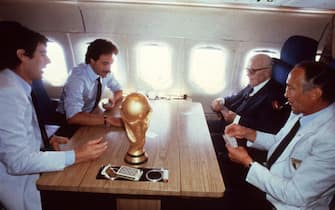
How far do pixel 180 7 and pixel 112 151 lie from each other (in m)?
2.24

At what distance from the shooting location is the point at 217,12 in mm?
3477

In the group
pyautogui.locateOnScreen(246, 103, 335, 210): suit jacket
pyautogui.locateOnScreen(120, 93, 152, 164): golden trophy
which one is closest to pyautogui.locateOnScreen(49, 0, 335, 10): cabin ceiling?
pyautogui.locateOnScreen(246, 103, 335, 210): suit jacket

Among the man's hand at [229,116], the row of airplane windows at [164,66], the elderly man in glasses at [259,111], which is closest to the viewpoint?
the elderly man in glasses at [259,111]

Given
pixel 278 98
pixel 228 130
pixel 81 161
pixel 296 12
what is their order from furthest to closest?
1. pixel 296 12
2. pixel 278 98
3. pixel 228 130
4. pixel 81 161

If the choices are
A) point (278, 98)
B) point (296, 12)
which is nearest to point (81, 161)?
point (278, 98)

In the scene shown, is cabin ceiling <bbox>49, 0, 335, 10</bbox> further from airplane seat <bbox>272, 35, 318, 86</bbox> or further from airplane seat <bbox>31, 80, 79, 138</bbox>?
airplane seat <bbox>31, 80, 79, 138</bbox>

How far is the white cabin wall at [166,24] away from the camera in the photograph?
3484 mm

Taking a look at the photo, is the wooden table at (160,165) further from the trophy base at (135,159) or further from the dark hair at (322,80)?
the dark hair at (322,80)

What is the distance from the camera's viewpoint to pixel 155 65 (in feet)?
14.0

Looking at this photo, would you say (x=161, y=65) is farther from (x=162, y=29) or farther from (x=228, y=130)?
(x=228, y=130)

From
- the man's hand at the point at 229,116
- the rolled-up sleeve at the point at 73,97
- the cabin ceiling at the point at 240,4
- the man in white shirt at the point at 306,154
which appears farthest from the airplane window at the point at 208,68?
the man in white shirt at the point at 306,154

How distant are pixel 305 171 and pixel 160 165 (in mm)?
917

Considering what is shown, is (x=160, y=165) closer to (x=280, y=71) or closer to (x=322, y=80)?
(x=322, y=80)

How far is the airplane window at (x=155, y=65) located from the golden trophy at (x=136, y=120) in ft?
8.08
